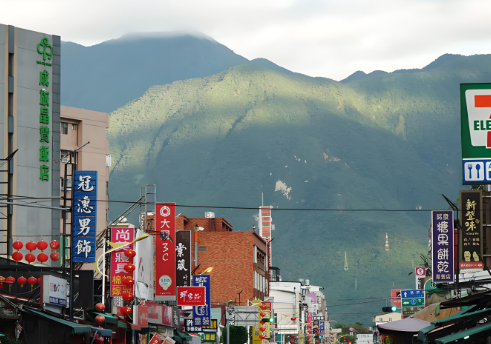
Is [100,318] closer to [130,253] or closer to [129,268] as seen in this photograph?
[129,268]

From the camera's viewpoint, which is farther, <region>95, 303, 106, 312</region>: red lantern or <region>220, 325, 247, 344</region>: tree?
<region>220, 325, 247, 344</region>: tree

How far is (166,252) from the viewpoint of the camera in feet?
186

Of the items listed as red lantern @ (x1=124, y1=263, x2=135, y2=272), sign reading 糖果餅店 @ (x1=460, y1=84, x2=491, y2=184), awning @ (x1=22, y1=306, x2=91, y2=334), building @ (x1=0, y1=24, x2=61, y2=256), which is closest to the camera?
sign reading 糖果餅店 @ (x1=460, y1=84, x2=491, y2=184)

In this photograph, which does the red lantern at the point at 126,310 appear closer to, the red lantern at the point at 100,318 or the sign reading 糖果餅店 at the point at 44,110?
the red lantern at the point at 100,318

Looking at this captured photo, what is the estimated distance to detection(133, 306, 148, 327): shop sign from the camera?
148ft

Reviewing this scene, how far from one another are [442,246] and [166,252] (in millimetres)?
20544

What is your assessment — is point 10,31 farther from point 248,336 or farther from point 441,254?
point 248,336

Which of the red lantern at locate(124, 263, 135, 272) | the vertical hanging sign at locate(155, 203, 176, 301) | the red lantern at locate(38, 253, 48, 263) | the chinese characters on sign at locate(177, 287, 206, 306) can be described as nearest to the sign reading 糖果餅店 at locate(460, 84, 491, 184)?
the red lantern at locate(38, 253, 48, 263)

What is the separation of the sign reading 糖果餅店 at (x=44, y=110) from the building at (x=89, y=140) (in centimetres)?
3431

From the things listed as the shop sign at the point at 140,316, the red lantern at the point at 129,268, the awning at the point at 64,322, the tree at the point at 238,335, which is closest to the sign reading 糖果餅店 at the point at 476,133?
the awning at the point at 64,322

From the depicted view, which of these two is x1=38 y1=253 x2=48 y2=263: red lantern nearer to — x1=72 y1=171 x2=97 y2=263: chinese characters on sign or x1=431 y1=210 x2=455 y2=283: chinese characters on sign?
x1=72 y1=171 x2=97 y2=263: chinese characters on sign

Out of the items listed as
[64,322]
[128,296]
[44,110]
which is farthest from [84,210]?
[44,110]

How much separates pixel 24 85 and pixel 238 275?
64.3 metres

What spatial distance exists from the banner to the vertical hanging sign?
8.84ft
